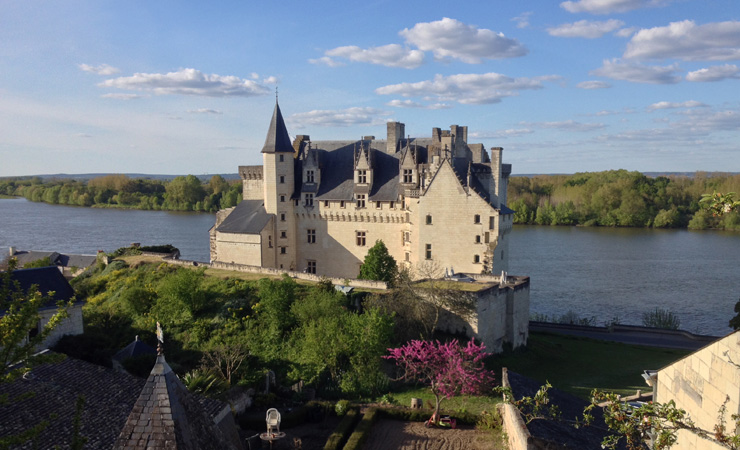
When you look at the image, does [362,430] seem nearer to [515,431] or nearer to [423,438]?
[423,438]

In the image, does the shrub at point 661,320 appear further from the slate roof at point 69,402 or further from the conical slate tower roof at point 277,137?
the slate roof at point 69,402

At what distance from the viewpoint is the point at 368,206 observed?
31.3 m

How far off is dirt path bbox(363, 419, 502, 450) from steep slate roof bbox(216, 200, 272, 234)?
1756cm

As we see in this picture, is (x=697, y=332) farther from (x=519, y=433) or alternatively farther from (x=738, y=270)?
(x=519, y=433)

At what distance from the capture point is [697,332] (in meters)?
34.5

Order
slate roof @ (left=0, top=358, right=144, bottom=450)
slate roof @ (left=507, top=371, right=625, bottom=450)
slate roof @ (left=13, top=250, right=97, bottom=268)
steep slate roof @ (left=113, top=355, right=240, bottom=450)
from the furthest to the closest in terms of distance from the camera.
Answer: slate roof @ (left=13, top=250, right=97, bottom=268), slate roof @ (left=0, top=358, right=144, bottom=450), slate roof @ (left=507, top=371, right=625, bottom=450), steep slate roof @ (left=113, top=355, right=240, bottom=450)

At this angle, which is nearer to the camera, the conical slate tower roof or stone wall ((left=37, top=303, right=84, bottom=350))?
stone wall ((left=37, top=303, right=84, bottom=350))

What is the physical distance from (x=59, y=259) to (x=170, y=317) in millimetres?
23470

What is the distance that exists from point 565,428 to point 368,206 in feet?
67.0

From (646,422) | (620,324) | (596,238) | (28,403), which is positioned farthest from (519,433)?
(596,238)

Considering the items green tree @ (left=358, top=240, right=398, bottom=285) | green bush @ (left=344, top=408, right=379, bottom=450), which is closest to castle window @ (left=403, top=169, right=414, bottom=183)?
green tree @ (left=358, top=240, right=398, bottom=285)

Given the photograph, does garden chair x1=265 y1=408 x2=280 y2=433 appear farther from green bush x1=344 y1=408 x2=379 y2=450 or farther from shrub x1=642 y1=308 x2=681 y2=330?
shrub x1=642 y1=308 x2=681 y2=330

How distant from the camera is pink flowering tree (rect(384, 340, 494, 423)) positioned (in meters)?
16.9

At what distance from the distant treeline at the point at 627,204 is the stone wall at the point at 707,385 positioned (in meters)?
70.5
